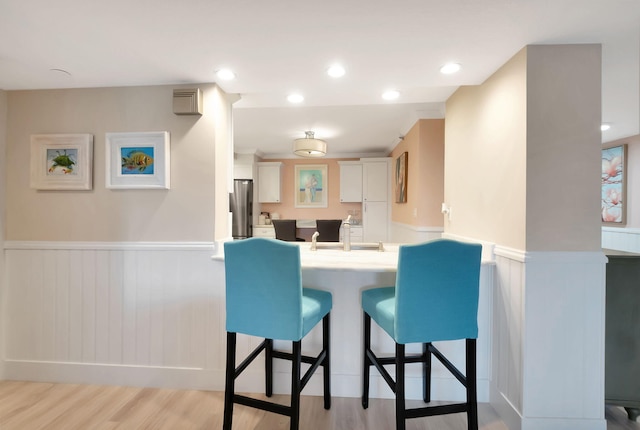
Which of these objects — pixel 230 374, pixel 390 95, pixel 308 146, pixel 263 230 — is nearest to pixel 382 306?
pixel 230 374

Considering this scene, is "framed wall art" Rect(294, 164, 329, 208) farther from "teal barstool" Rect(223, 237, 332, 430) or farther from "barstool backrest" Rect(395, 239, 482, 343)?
"barstool backrest" Rect(395, 239, 482, 343)


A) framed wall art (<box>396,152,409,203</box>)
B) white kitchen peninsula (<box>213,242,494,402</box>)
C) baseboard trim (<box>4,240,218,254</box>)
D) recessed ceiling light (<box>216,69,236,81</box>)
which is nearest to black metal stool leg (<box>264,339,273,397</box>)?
white kitchen peninsula (<box>213,242,494,402</box>)

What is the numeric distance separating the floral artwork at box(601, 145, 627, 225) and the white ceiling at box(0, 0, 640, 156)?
82.4 inches

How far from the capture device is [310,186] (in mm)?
5621

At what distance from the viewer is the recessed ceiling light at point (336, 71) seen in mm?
1747

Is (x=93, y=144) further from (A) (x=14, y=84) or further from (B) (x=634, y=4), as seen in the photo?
(B) (x=634, y=4)

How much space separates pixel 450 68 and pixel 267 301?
1.69m

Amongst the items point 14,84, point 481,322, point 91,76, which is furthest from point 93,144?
point 481,322

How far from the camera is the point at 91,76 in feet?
6.11

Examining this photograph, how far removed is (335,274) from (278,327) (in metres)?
0.60

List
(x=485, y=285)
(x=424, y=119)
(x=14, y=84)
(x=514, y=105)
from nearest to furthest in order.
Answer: (x=514, y=105), (x=485, y=285), (x=14, y=84), (x=424, y=119)

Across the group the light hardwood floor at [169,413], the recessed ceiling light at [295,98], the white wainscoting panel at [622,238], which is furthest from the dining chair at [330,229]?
the white wainscoting panel at [622,238]

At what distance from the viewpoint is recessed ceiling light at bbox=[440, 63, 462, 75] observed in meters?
1.72

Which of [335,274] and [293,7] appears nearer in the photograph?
[293,7]
